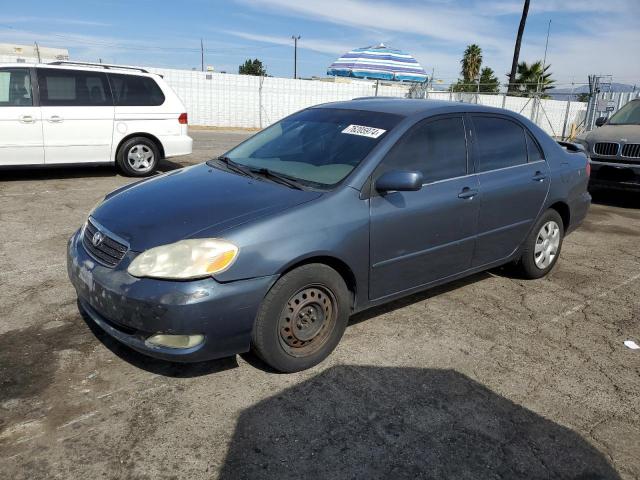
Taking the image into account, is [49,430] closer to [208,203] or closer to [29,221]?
[208,203]

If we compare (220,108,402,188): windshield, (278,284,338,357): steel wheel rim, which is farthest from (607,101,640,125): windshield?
(278,284,338,357): steel wheel rim

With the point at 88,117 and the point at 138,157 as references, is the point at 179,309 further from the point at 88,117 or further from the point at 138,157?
the point at 138,157

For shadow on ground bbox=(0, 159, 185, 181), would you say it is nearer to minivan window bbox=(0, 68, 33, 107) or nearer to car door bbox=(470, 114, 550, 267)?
minivan window bbox=(0, 68, 33, 107)

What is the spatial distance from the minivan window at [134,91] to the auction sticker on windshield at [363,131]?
19.5 feet

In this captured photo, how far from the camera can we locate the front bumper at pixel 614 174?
26.6 ft

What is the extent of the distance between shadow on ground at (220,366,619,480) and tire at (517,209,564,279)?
6.44ft

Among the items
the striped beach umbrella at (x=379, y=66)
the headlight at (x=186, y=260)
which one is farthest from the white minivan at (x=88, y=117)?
the striped beach umbrella at (x=379, y=66)

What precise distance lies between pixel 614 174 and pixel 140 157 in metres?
7.91

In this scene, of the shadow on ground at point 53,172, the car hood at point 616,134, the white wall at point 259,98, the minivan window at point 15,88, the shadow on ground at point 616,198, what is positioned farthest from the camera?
the white wall at point 259,98

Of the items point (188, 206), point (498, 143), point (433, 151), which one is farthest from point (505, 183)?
point (188, 206)

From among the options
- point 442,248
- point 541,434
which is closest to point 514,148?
point 442,248

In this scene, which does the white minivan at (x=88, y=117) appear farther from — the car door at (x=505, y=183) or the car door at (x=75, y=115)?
the car door at (x=505, y=183)

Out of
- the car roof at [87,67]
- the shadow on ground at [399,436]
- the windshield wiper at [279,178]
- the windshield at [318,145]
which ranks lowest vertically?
the shadow on ground at [399,436]

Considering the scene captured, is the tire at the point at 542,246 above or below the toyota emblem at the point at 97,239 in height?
below
